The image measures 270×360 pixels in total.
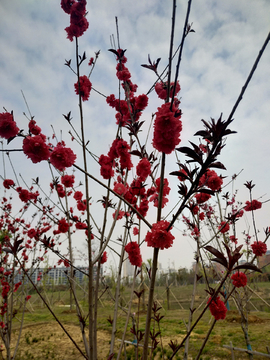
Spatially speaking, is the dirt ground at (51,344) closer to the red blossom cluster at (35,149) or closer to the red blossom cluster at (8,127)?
the red blossom cluster at (35,149)

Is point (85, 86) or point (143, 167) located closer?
point (143, 167)

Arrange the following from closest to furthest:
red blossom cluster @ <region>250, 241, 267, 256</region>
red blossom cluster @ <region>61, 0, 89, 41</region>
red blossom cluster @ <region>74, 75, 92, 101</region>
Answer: red blossom cluster @ <region>61, 0, 89, 41</region> < red blossom cluster @ <region>74, 75, 92, 101</region> < red blossom cluster @ <region>250, 241, 267, 256</region>

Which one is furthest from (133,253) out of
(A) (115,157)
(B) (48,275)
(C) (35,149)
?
(B) (48,275)

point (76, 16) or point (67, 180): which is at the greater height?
point (76, 16)

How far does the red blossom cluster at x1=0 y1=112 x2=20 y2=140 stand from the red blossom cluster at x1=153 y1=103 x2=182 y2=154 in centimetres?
89

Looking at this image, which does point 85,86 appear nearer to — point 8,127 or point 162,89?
point 162,89

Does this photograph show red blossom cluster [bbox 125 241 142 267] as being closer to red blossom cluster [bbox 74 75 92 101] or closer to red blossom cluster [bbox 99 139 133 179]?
red blossom cluster [bbox 99 139 133 179]

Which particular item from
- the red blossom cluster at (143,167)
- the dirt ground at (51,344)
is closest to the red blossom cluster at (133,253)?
the red blossom cluster at (143,167)

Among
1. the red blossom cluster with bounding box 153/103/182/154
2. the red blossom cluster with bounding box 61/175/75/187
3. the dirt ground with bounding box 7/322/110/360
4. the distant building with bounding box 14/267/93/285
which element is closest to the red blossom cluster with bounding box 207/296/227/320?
the distant building with bounding box 14/267/93/285

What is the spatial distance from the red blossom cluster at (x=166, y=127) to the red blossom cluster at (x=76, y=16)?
52.9 inches

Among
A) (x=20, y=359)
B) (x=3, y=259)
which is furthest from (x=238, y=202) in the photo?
(x=20, y=359)

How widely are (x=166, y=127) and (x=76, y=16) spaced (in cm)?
148

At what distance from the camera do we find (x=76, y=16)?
1729mm

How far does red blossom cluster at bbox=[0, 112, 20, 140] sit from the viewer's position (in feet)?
4.13
